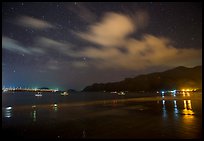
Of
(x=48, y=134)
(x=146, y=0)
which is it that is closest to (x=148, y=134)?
(x=48, y=134)

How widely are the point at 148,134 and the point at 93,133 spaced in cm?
597

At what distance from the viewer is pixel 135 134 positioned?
768 inches

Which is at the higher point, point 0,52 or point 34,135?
point 0,52

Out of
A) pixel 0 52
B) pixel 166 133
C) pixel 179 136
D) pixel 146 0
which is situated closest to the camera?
pixel 146 0

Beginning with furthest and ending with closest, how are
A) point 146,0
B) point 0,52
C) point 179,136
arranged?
point 179,136 < point 0,52 < point 146,0

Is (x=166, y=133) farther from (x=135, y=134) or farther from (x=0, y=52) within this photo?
(x=0, y=52)

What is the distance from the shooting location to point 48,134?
2094 centimetres

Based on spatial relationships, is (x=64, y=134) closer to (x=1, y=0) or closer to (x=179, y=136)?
(x=179, y=136)

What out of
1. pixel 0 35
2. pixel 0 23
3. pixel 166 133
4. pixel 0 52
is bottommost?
pixel 166 133

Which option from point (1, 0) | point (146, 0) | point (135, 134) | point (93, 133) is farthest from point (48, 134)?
point (146, 0)

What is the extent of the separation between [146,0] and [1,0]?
803 cm

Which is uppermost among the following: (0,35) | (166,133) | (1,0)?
(1,0)

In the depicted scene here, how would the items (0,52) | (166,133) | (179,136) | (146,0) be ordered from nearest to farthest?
(146,0) < (0,52) < (179,136) < (166,133)

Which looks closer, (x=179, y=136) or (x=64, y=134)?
(x=179, y=136)
